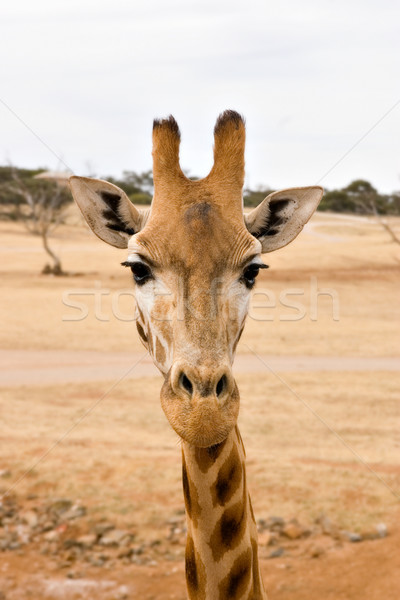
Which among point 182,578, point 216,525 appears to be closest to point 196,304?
point 216,525

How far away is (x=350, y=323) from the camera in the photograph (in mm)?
30531

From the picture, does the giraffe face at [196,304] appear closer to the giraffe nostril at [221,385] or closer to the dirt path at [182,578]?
the giraffe nostril at [221,385]

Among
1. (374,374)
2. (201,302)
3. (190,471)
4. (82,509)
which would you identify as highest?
(201,302)

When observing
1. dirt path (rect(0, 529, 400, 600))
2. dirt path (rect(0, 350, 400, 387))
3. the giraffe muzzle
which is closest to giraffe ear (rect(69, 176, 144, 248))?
the giraffe muzzle

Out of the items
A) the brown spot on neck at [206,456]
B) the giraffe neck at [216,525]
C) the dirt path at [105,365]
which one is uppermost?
the brown spot on neck at [206,456]

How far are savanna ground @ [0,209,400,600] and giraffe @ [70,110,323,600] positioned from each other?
155 inches

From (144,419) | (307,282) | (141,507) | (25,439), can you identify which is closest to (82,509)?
(141,507)

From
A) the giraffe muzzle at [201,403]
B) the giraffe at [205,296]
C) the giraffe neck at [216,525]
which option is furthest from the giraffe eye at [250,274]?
the giraffe neck at [216,525]

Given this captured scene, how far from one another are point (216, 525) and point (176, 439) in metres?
9.93

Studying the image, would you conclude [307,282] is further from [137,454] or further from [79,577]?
[79,577]

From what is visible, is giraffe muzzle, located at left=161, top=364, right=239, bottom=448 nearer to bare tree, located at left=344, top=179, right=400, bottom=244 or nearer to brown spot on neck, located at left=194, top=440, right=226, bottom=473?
brown spot on neck, located at left=194, top=440, right=226, bottom=473

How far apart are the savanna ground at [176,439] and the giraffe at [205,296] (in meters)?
3.94

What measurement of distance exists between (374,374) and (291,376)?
2694 mm

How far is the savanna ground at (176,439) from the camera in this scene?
9.28 m
